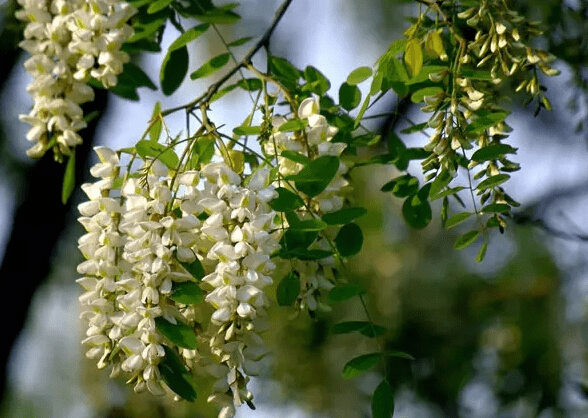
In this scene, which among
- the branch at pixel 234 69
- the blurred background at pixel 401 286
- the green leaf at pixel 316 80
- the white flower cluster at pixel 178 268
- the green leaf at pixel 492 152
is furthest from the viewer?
the blurred background at pixel 401 286

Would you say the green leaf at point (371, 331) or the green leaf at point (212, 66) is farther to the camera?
the green leaf at point (212, 66)

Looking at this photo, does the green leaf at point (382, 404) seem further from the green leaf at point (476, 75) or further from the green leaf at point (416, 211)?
the green leaf at point (476, 75)

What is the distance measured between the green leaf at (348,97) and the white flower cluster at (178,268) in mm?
319

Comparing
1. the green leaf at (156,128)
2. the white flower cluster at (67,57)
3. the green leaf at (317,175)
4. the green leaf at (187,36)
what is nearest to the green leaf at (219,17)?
the green leaf at (187,36)

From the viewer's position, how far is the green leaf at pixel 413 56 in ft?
4.03

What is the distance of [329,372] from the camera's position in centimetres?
→ 381

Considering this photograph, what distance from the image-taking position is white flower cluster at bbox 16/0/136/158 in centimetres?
135

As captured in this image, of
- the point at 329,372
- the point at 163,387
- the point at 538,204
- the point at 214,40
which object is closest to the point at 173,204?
the point at 163,387

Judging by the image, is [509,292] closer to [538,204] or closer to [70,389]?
[538,204]

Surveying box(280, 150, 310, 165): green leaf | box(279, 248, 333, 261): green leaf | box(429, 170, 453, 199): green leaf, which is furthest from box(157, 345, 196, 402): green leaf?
box(429, 170, 453, 199): green leaf

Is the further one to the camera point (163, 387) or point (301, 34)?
point (301, 34)

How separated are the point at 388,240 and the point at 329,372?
805 millimetres

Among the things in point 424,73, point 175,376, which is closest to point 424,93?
point 424,73

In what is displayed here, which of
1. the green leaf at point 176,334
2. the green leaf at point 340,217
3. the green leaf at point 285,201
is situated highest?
the green leaf at point 285,201
